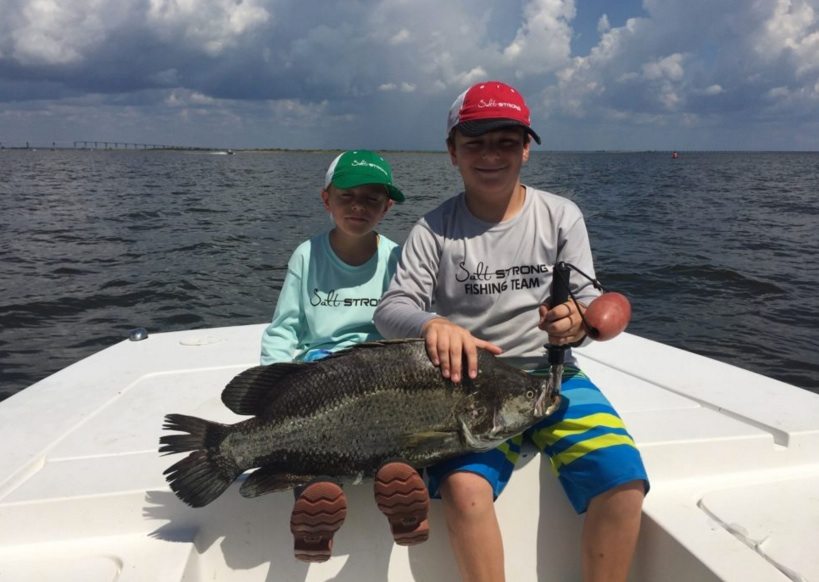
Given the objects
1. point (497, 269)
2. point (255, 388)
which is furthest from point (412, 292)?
point (255, 388)

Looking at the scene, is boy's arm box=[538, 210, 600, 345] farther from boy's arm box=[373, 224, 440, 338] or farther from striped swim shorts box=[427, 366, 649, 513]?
boy's arm box=[373, 224, 440, 338]

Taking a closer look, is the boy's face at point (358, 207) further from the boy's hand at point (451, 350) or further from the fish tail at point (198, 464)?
the fish tail at point (198, 464)

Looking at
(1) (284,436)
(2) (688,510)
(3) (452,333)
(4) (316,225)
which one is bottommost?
(4) (316,225)

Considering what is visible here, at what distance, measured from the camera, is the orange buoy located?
233 centimetres

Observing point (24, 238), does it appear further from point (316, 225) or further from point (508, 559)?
point (508, 559)

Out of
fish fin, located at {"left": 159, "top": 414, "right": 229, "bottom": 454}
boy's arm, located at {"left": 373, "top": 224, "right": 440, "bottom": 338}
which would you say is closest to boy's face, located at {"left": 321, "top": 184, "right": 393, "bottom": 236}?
boy's arm, located at {"left": 373, "top": 224, "right": 440, "bottom": 338}

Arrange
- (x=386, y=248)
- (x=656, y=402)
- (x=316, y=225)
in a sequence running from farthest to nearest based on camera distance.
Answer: (x=316, y=225)
(x=386, y=248)
(x=656, y=402)

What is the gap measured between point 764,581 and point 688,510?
17.2 inches

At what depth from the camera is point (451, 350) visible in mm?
2252

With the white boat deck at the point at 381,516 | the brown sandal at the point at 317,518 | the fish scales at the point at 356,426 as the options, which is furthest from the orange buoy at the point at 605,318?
the brown sandal at the point at 317,518

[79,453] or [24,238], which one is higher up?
[79,453]

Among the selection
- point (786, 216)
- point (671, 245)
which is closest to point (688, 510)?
point (671, 245)

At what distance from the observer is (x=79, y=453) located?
2729mm

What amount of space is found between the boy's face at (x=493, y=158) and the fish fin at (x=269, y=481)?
1536 millimetres
